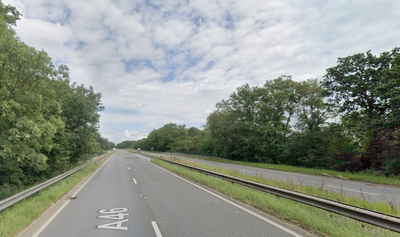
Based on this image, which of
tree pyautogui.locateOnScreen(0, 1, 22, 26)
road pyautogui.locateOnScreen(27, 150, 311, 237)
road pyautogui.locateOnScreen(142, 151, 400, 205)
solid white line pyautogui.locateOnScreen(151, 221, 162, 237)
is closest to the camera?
solid white line pyautogui.locateOnScreen(151, 221, 162, 237)

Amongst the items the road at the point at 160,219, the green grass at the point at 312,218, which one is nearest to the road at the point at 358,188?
the green grass at the point at 312,218

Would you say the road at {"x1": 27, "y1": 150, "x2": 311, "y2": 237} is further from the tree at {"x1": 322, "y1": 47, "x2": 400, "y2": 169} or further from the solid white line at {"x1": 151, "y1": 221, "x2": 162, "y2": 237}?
the tree at {"x1": 322, "y1": 47, "x2": 400, "y2": 169}

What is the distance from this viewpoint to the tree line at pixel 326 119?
1647cm

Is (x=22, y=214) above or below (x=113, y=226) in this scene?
above

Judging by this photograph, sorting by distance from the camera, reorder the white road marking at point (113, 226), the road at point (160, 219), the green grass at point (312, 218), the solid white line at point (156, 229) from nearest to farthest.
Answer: the green grass at point (312, 218)
the solid white line at point (156, 229)
the road at point (160, 219)
the white road marking at point (113, 226)

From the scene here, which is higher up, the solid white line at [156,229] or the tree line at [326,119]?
the tree line at [326,119]

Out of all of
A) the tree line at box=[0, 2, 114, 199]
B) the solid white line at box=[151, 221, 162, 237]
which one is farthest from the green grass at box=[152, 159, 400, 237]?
the tree line at box=[0, 2, 114, 199]

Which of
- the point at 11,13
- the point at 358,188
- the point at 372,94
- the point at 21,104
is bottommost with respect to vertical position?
the point at 358,188

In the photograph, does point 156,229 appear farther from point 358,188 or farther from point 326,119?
point 326,119

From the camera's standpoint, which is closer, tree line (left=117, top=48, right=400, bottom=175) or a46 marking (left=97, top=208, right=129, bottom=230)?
a46 marking (left=97, top=208, right=129, bottom=230)

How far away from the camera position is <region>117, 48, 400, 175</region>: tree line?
54.0 ft

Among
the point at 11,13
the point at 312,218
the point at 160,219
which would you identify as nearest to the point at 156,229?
the point at 160,219

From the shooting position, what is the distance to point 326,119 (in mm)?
28516

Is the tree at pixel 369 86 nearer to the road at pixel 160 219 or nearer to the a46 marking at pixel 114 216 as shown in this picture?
the road at pixel 160 219
